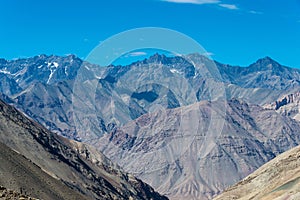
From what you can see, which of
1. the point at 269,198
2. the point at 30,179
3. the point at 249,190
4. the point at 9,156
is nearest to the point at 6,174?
the point at 30,179

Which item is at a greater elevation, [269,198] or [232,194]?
[232,194]

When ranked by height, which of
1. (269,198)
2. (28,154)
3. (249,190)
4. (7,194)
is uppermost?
(28,154)

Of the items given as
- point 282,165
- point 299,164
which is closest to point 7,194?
point 299,164

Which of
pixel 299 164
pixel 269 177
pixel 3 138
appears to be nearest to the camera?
pixel 299 164

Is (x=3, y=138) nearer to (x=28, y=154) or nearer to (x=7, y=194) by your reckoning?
(x=28, y=154)

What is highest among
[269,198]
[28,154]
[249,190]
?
[28,154]

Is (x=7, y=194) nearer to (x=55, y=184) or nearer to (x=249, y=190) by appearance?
(x=55, y=184)

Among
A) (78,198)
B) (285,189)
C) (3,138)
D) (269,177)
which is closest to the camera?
(285,189)

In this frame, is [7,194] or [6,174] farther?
[6,174]

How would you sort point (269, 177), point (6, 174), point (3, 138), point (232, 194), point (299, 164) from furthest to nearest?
point (3, 138) < point (232, 194) < point (269, 177) < point (299, 164) < point (6, 174)

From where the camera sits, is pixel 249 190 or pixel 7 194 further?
pixel 249 190
